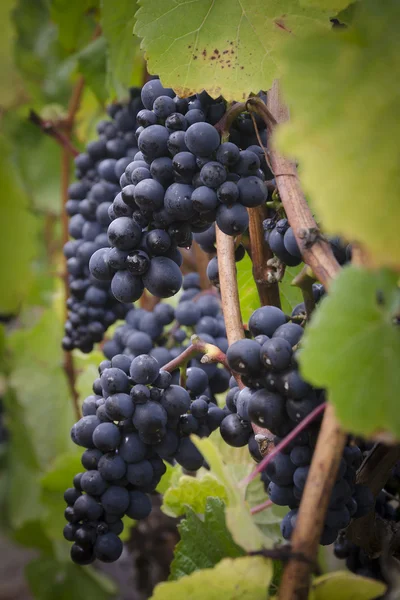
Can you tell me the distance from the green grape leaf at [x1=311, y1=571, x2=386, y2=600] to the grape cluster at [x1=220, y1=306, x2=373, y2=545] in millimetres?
80

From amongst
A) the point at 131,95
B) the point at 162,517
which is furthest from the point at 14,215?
the point at 162,517

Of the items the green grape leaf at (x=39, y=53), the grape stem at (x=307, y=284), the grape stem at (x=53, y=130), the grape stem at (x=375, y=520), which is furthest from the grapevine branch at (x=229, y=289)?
the green grape leaf at (x=39, y=53)

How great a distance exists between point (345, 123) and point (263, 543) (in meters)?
0.39

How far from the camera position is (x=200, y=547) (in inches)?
27.8

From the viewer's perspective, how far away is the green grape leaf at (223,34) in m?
0.73

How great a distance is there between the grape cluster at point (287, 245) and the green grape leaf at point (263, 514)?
1.39ft

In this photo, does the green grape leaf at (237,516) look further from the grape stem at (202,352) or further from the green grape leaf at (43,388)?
the green grape leaf at (43,388)

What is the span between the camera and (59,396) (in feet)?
6.08

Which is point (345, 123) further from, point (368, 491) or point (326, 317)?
point (368, 491)

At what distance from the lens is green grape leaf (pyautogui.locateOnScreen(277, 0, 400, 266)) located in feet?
1.36

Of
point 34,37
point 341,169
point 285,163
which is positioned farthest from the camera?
point 34,37

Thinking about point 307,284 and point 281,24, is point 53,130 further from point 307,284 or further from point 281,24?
point 307,284

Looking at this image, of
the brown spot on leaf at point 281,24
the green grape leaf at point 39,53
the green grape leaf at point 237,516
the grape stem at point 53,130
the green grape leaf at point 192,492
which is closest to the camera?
the green grape leaf at point 237,516

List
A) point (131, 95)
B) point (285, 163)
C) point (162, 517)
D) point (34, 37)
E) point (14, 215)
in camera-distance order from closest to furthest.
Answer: point (14, 215), point (285, 163), point (131, 95), point (162, 517), point (34, 37)
